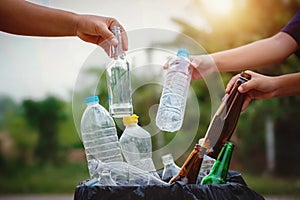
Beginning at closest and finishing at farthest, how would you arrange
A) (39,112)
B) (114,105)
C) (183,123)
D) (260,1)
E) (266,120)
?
(114,105), (183,123), (260,1), (266,120), (39,112)

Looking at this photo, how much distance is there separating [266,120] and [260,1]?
108 centimetres

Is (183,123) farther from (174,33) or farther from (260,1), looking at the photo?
(260,1)

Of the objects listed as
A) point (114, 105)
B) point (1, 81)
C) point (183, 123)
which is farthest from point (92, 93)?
point (1, 81)

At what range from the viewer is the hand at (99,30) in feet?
3.78

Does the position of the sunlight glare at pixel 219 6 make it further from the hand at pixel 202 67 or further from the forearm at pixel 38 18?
the forearm at pixel 38 18

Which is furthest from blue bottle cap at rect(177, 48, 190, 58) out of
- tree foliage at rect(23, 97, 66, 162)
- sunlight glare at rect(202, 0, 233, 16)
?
tree foliage at rect(23, 97, 66, 162)

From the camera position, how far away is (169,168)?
1197 millimetres

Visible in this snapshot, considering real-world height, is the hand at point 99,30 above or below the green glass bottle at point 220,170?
above

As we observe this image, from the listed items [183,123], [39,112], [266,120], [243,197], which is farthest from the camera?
[39,112]

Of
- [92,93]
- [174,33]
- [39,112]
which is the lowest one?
[92,93]

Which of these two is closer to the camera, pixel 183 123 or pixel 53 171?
pixel 183 123

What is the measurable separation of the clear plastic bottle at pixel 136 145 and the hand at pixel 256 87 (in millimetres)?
242

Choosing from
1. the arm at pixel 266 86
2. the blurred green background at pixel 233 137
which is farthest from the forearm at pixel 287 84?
the blurred green background at pixel 233 137

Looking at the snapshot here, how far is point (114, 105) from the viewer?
1171 millimetres
